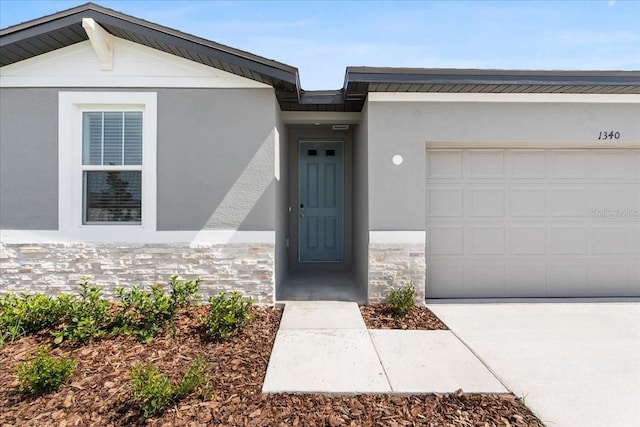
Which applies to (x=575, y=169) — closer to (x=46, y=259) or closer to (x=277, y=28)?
(x=277, y=28)

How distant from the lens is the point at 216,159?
5.21 meters

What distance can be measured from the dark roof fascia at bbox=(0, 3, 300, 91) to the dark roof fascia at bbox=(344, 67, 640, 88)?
3.66 ft

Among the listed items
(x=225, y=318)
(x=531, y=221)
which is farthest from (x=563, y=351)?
(x=225, y=318)

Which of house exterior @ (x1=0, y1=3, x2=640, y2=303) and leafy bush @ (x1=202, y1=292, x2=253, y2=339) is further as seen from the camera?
house exterior @ (x1=0, y1=3, x2=640, y2=303)

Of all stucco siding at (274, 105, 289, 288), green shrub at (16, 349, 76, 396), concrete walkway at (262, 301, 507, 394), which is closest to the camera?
green shrub at (16, 349, 76, 396)

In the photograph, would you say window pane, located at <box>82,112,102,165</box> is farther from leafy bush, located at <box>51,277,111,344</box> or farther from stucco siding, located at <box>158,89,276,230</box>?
leafy bush, located at <box>51,277,111,344</box>

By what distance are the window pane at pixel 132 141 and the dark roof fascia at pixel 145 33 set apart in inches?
46.6

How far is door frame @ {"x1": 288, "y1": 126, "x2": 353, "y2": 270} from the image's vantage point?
758 cm

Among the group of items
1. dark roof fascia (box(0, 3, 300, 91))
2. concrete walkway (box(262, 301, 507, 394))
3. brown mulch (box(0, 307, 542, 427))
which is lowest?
brown mulch (box(0, 307, 542, 427))

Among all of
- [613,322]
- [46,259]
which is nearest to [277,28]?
[46,259]

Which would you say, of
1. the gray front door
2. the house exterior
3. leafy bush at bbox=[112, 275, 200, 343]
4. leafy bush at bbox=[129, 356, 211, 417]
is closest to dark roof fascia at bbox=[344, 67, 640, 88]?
the house exterior

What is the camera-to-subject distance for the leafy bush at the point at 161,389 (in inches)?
104

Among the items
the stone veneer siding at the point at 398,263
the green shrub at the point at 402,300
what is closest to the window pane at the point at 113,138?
the stone veneer siding at the point at 398,263

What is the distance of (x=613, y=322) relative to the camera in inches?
185
